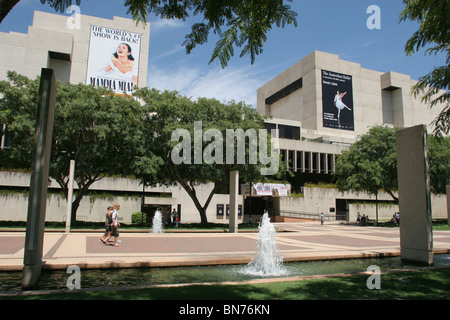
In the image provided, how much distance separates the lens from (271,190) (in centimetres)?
4588

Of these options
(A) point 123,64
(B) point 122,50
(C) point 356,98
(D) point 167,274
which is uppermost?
(B) point 122,50

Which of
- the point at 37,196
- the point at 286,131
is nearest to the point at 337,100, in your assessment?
the point at 286,131

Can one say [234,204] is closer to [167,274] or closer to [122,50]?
[167,274]

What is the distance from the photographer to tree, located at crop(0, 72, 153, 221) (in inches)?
870

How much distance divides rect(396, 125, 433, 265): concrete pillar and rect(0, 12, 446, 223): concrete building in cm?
1924

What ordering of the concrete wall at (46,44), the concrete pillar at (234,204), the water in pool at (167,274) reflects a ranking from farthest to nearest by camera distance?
the concrete wall at (46,44) < the concrete pillar at (234,204) < the water in pool at (167,274)

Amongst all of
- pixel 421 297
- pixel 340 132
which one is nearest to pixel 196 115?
pixel 421 297

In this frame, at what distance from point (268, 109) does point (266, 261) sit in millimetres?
77089

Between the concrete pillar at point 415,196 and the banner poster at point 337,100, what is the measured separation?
56.6 metres

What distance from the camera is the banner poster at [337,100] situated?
6625 centimetres

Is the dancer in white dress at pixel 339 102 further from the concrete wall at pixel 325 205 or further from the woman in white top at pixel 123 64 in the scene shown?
the woman in white top at pixel 123 64

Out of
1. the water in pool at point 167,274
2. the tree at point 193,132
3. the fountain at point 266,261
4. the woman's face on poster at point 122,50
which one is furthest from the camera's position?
the woman's face on poster at point 122,50

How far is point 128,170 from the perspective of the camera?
25266 mm

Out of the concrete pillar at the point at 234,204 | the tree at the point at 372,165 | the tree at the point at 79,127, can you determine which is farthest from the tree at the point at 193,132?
the tree at the point at 372,165
